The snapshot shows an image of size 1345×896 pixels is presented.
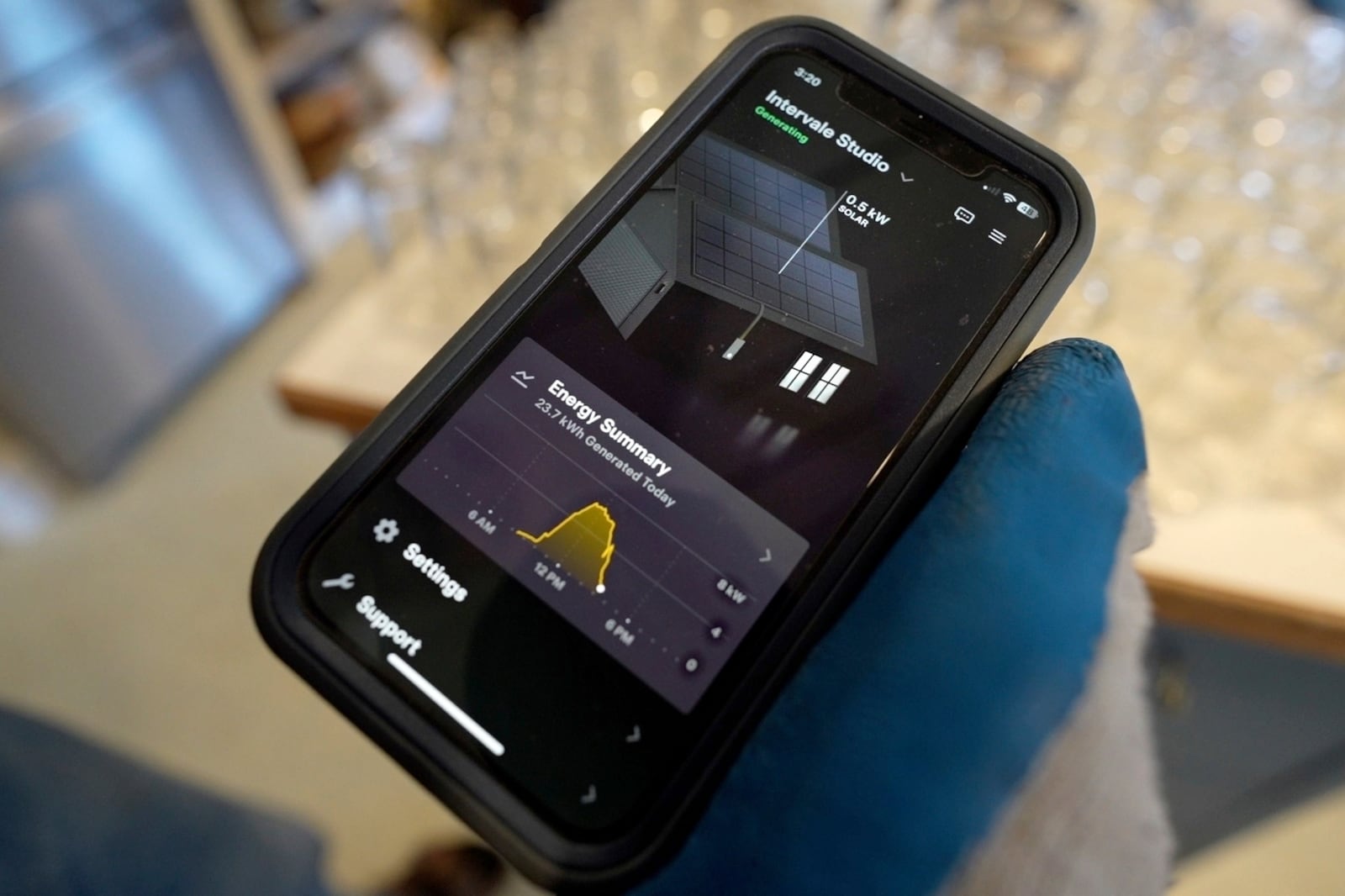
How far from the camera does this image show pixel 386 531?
31 centimetres

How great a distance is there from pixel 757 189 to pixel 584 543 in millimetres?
157

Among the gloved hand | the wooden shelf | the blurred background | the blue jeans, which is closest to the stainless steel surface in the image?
the blurred background

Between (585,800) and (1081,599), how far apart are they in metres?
0.18

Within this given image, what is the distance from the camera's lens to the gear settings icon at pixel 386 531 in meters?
0.31

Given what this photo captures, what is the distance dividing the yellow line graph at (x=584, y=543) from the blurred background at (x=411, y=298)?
0.21m

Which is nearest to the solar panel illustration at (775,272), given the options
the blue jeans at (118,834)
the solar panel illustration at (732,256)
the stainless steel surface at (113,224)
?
the solar panel illustration at (732,256)

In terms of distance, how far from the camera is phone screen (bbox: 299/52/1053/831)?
0.98 feet

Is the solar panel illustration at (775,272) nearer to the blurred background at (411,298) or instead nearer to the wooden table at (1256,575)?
the blurred background at (411,298)

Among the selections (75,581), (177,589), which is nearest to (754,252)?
(177,589)

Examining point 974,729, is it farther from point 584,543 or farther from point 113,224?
Answer: point 113,224

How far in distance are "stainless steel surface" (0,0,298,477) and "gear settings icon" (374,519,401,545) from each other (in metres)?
1.01

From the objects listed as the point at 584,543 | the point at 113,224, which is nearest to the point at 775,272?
the point at 584,543

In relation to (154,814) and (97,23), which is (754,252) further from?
(97,23)

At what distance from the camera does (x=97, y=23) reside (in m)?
1.03
